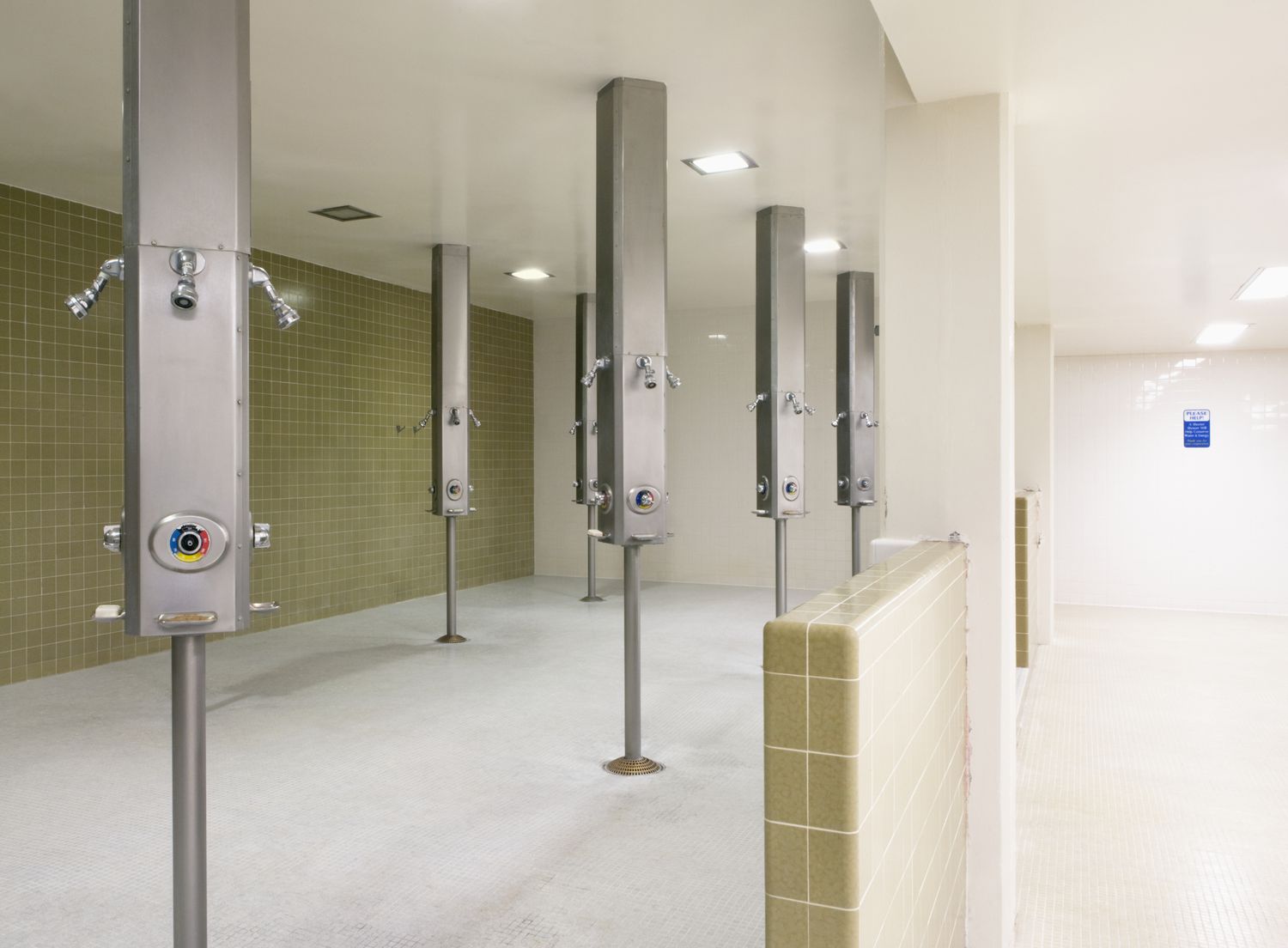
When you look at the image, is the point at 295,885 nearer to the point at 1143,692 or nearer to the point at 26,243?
the point at 26,243

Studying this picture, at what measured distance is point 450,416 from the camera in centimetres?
673

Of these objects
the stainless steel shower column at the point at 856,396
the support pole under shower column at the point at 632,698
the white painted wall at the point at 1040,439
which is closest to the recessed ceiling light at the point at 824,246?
the stainless steel shower column at the point at 856,396

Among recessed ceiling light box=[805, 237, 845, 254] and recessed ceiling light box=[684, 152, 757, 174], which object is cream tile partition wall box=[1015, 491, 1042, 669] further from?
recessed ceiling light box=[684, 152, 757, 174]

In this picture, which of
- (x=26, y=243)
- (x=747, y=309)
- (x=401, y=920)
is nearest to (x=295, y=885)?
(x=401, y=920)

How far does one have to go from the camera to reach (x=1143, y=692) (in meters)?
5.87

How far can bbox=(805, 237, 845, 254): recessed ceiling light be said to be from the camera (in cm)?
677

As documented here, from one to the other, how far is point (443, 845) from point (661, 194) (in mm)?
2734

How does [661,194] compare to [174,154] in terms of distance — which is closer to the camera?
[174,154]

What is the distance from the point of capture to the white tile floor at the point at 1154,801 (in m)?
2.88

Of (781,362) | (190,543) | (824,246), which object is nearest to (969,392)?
(190,543)

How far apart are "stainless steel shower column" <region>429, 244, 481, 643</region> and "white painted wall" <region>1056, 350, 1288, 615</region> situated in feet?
22.8

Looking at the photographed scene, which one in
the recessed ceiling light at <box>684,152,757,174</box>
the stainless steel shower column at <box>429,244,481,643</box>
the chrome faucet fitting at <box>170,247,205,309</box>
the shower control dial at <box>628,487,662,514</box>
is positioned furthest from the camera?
the stainless steel shower column at <box>429,244,481,643</box>

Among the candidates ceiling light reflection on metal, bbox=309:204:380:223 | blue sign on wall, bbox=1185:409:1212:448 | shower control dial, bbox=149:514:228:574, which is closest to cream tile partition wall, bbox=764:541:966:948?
shower control dial, bbox=149:514:228:574

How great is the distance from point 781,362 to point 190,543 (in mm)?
4417
